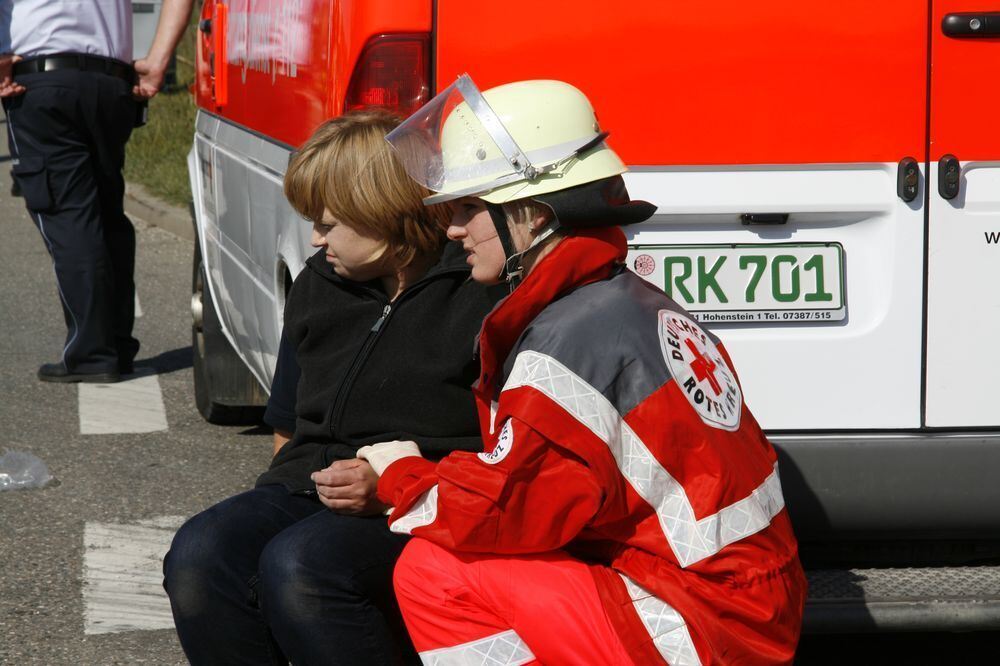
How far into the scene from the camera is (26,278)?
9.15 m

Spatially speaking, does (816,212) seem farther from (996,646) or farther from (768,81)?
(996,646)

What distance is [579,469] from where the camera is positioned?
7.24 feet

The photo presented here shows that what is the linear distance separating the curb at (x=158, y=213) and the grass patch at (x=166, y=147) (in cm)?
8

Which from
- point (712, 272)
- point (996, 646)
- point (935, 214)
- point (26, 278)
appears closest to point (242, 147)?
point (712, 272)

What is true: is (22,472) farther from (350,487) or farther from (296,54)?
(350,487)

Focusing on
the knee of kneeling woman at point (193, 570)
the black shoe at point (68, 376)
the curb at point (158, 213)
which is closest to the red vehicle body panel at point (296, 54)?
the knee of kneeling woman at point (193, 570)

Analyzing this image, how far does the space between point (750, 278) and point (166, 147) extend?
1145 centimetres

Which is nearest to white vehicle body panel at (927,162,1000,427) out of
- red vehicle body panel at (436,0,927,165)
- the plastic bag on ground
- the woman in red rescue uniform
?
red vehicle body panel at (436,0,927,165)

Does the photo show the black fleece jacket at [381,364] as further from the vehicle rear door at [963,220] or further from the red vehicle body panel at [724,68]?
the vehicle rear door at [963,220]

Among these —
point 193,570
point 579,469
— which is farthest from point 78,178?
point 579,469

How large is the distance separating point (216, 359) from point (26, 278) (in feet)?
12.8

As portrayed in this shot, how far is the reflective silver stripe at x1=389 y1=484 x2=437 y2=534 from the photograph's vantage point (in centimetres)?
240

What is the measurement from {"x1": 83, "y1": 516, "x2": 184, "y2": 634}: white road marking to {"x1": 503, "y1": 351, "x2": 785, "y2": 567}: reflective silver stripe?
1956mm

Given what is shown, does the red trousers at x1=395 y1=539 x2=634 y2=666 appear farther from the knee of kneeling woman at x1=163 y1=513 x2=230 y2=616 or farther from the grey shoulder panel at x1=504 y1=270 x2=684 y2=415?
the knee of kneeling woman at x1=163 y1=513 x2=230 y2=616
